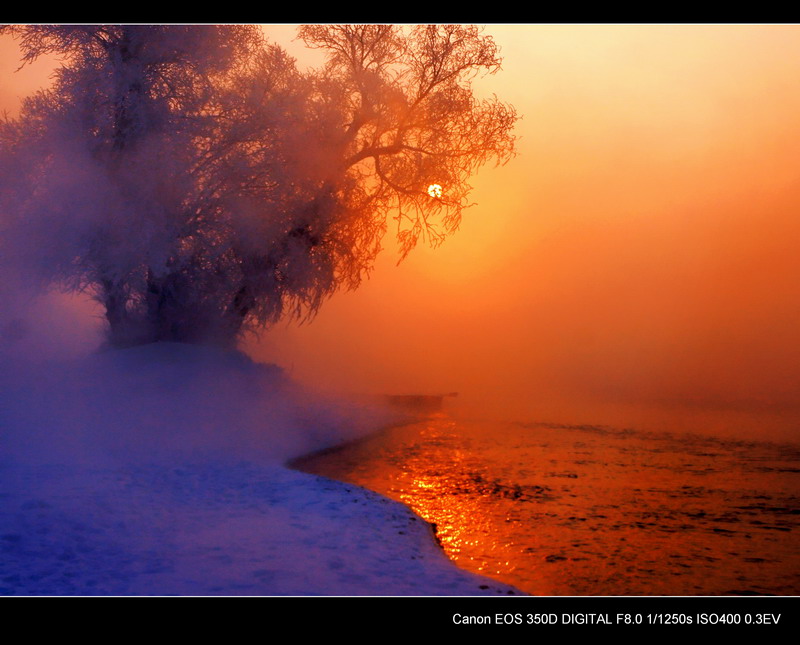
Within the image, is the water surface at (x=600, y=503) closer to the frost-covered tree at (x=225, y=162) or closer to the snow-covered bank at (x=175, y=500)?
the snow-covered bank at (x=175, y=500)

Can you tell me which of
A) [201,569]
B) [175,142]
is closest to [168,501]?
[201,569]

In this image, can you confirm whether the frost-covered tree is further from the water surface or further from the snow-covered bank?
the water surface

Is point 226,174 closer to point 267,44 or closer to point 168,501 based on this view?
point 267,44

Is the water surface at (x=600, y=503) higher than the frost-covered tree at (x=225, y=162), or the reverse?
the frost-covered tree at (x=225, y=162)

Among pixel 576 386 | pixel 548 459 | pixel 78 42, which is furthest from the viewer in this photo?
pixel 576 386

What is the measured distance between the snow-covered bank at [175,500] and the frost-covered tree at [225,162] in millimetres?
2251

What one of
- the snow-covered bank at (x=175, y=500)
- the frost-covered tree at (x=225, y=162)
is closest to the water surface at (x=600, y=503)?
the snow-covered bank at (x=175, y=500)

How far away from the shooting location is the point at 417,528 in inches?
370

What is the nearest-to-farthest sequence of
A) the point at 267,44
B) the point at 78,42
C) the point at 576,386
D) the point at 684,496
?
the point at 684,496, the point at 78,42, the point at 267,44, the point at 576,386

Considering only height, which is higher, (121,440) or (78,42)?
(78,42)

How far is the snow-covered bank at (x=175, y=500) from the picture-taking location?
7.19 metres

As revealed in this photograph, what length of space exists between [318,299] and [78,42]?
825cm

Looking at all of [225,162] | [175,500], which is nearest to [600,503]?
[175,500]

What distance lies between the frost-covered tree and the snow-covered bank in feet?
7.38
